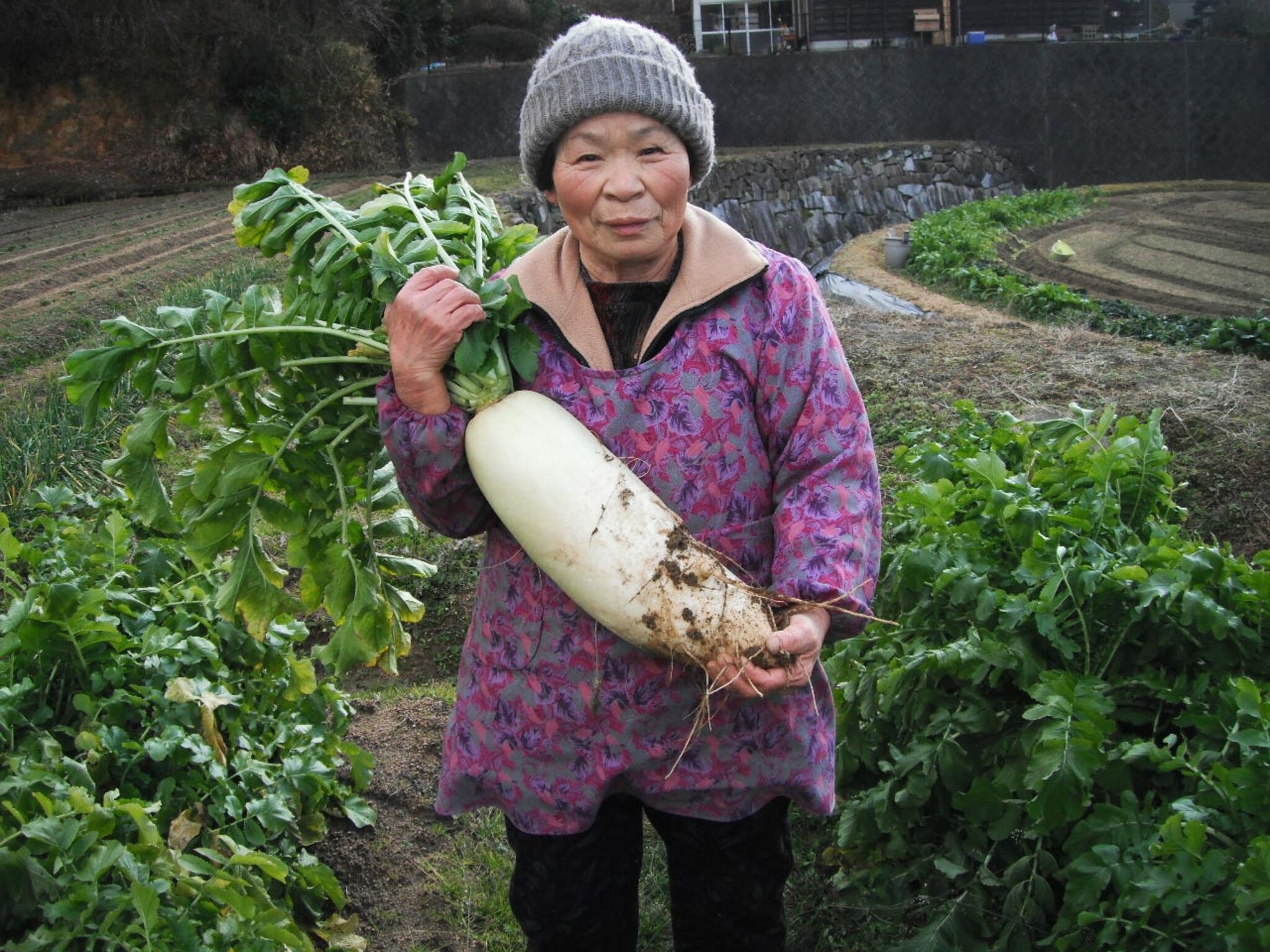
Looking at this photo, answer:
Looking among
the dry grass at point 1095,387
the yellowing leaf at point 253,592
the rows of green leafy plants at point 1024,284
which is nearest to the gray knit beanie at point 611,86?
the yellowing leaf at point 253,592

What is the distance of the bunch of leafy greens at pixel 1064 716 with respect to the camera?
6.29 ft

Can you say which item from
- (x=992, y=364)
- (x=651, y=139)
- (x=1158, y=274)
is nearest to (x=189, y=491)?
(x=651, y=139)

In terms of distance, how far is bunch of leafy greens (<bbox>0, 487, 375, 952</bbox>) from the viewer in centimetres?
190

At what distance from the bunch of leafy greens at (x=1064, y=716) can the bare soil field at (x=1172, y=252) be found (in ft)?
25.0

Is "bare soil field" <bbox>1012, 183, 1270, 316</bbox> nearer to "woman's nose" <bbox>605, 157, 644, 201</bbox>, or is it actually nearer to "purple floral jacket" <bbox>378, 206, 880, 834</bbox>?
→ "purple floral jacket" <bbox>378, 206, 880, 834</bbox>

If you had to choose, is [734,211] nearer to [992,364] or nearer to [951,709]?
[992,364]

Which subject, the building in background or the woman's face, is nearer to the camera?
the woman's face

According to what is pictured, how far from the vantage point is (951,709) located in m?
2.48

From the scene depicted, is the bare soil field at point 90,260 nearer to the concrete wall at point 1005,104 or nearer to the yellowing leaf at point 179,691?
the yellowing leaf at point 179,691

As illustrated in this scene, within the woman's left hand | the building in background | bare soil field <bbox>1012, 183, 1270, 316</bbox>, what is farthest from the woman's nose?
the building in background

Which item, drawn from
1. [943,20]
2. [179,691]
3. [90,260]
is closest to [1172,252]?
[90,260]

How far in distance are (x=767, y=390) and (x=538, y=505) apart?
39cm

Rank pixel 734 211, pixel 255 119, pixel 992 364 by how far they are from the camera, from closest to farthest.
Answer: pixel 992 364, pixel 734 211, pixel 255 119

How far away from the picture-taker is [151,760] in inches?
94.5
